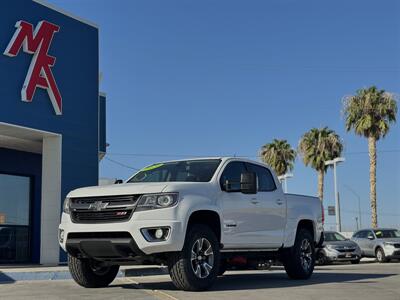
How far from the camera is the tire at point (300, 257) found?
36.8 ft

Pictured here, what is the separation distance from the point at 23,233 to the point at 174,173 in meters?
10.7

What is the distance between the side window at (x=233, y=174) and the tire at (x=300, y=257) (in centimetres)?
187

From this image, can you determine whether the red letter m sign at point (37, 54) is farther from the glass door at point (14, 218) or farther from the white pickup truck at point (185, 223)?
the white pickup truck at point (185, 223)

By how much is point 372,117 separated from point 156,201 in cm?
3299

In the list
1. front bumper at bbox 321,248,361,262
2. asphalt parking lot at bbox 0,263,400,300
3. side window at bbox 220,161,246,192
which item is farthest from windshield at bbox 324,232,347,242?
side window at bbox 220,161,246,192

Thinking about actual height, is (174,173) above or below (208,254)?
above

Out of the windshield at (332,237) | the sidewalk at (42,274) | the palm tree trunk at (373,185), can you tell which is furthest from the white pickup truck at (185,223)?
the palm tree trunk at (373,185)

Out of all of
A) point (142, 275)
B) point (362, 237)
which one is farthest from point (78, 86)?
point (362, 237)

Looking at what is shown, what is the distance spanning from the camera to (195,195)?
8.98m

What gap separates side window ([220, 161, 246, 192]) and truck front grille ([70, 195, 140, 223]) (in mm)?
1686

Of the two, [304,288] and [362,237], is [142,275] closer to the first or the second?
[304,288]

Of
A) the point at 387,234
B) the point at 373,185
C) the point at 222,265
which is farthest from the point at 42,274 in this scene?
the point at 373,185

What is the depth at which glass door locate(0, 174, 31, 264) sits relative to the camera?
18.7 metres

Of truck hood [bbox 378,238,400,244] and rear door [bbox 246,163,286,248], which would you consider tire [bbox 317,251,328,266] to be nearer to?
truck hood [bbox 378,238,400,244]
